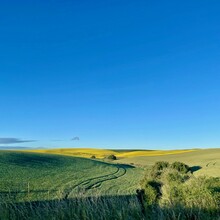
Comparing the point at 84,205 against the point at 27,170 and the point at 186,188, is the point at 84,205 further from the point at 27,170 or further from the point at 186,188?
the point at 27,170

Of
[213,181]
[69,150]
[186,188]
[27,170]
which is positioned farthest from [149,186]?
[69,150]

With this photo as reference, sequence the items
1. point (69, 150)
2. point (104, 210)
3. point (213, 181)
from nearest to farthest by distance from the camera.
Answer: point (104, 210)
point (213, 181)
point (69, 150)

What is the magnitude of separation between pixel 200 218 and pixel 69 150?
507 feet

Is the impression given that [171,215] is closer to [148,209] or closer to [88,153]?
[148,209]

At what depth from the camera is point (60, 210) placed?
257 inches

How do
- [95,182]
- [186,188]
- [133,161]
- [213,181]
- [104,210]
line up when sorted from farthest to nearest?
[133,161] → [95,182] → [213,181] → [186,188] → [104,210]

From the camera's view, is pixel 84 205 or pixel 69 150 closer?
pixel 84 205

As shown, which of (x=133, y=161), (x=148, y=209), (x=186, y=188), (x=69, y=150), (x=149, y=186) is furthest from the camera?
(x=69, y=150)

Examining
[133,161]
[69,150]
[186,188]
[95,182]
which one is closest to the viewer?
[186,188]

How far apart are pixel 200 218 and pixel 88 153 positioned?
14259cm

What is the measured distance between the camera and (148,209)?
707cm

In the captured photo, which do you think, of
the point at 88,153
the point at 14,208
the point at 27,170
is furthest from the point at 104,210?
the point at 88,153

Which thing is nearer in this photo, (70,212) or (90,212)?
(90,212)

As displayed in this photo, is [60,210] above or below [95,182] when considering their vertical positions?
above
